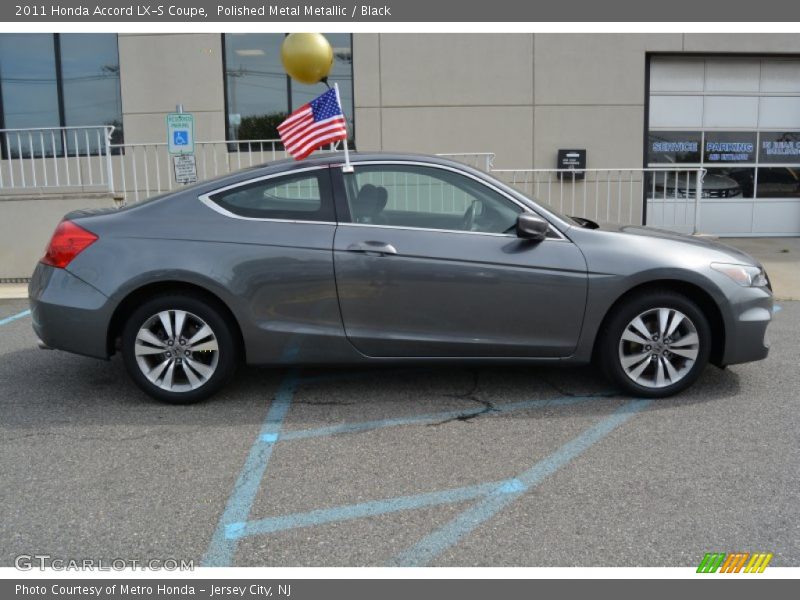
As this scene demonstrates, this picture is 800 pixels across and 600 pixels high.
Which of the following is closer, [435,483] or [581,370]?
[435,483]

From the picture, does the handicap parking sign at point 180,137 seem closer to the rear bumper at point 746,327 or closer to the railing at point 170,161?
the railing at point 170,161

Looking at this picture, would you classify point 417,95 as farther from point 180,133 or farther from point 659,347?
point 659,347

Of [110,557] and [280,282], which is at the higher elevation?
[280,282]

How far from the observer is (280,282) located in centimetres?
460

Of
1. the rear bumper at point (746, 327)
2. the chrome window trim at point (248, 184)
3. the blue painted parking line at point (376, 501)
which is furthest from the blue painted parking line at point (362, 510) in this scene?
the rear bumper at point (746, 327)

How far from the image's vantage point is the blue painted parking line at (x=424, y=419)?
4.32m

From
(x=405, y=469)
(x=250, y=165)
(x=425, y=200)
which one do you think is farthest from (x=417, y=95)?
(x=405, y=469)

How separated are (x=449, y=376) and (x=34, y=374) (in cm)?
304

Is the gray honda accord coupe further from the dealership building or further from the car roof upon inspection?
the dealership building

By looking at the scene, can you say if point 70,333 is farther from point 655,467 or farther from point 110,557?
point 655,467

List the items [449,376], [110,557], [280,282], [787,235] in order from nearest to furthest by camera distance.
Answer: [110,557] < [280,282] < [449,376] < [787,235]

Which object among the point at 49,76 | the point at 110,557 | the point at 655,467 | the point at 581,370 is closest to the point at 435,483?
the point at 655,467

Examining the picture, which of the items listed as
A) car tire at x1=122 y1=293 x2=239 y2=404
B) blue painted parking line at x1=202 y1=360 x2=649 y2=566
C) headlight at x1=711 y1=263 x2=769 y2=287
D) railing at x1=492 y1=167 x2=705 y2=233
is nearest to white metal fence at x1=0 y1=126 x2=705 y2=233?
railing at x1=492 y1=167 x2=705 y2=233

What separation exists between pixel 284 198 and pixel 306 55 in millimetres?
4989
